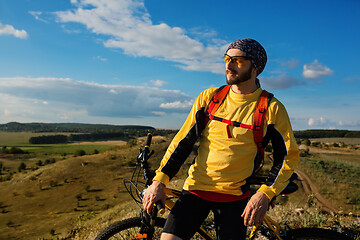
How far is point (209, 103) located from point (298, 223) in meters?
5.10

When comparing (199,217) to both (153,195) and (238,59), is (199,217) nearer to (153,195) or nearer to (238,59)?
(153,195)

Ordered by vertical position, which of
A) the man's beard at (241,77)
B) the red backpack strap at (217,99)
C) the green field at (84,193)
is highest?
the man's beard at (241,77)

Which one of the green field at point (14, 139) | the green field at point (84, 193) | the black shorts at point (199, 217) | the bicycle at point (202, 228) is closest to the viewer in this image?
the black shorts at point (199, 217)

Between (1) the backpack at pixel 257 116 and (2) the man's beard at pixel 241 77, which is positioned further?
(2) the man's beard at pixel 241 77

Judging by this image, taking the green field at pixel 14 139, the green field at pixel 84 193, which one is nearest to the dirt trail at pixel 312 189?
the green field at pixel 84 193

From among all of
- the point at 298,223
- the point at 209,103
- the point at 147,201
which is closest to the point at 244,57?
the point at 209,103

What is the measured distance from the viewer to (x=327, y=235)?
2.68 metres

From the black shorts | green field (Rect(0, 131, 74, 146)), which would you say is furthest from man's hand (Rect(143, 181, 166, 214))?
green field (Rect(0, 131, 74, 146))

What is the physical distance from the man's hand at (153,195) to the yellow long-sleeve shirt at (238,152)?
0.07 meters

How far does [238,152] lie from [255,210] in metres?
0.56

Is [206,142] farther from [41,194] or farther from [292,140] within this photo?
[41,194]

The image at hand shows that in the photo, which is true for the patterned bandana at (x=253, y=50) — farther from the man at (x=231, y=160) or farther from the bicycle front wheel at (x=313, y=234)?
the bicycle front wheel at (x=313, y=234)

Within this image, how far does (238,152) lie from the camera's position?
2.46m

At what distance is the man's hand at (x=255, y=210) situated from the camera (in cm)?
232
